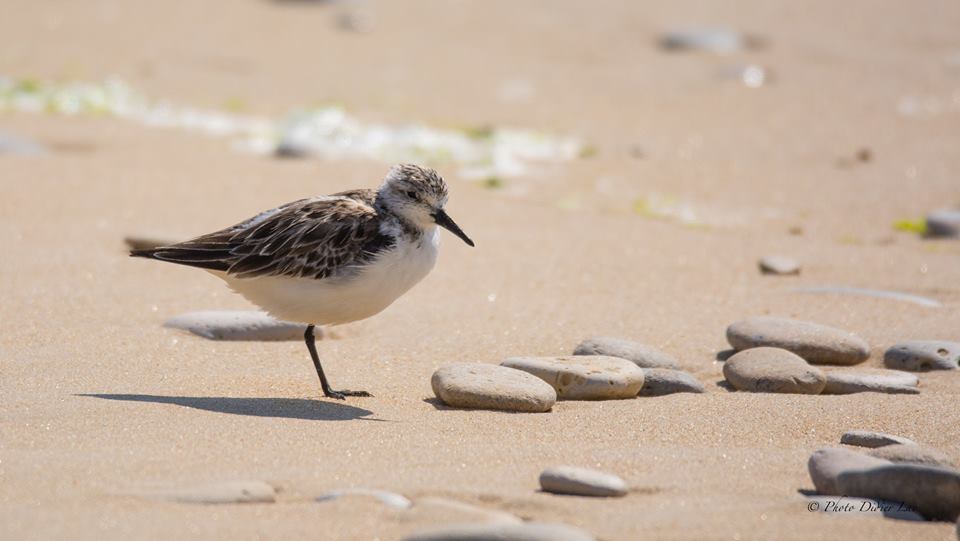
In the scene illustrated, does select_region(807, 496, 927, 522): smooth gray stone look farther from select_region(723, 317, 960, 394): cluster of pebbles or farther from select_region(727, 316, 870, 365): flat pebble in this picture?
select_region(727, 316, 870, 365): flat pebble

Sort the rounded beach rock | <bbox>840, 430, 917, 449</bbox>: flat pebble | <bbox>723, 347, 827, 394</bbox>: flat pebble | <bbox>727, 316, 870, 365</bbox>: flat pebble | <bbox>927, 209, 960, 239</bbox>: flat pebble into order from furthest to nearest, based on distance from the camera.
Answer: <bbox>927, 209, 960, 239</bbox>: flat pebble < <bbox>727, 316, 870, 365</bbox>: flat pebble < <bbox>723, 347, 827, 394</bbox>: flat pebble < the rounded beach rock < <bbox>840, 430, 917, 449</bbox>: flat pebble

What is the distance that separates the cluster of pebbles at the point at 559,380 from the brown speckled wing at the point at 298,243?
776 mm

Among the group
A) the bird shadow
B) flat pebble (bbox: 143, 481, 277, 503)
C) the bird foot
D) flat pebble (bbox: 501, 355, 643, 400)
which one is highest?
flat pebble (bbox: 501, 355, 643, 400)

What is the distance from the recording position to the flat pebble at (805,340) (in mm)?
7258

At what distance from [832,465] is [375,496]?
6.08ft

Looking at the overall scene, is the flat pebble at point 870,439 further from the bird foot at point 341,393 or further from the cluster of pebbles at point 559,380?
the bird foot at point 341,393

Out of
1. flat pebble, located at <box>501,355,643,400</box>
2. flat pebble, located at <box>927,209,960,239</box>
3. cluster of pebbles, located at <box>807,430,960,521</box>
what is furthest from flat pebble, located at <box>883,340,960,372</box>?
flat pebble, located at <box>927,209,960,239</box>

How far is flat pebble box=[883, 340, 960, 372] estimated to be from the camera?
7156mm

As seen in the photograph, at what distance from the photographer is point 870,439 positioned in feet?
19.0

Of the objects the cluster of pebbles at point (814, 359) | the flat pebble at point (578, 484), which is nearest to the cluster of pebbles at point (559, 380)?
the cluster of pebbles at point (814, 359)

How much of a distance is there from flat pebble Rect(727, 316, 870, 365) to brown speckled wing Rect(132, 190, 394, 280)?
230 centimetres

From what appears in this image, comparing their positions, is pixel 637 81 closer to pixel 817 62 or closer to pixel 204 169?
pixel 817 62

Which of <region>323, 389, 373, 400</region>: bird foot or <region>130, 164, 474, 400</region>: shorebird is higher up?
<region>130, 164, 474, 400</region>: shorebird

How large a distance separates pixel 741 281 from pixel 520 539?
517cm
